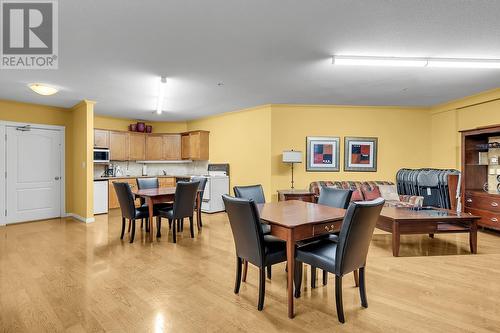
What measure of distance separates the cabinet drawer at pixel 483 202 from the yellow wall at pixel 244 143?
11.9ft

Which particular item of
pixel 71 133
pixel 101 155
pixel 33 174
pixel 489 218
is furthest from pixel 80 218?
pixel 489 218

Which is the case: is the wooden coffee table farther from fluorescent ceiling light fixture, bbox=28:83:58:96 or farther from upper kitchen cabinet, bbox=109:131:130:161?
upper kitchen cabinet, bbox=109:131:130:161

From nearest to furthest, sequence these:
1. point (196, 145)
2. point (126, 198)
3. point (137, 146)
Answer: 1. point (126, 198)
2. point (196, 145)
3. point (137, 146)

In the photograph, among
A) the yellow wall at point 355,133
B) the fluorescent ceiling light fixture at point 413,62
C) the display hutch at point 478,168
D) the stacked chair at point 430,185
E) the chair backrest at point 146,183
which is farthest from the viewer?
the yellow wall at point 355,133

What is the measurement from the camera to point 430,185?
5438 mm

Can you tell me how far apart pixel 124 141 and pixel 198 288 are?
18.8 feet

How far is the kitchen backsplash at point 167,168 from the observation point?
303 inches

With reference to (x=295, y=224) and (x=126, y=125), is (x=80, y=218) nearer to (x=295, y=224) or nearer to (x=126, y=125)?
(x=126, y=125)

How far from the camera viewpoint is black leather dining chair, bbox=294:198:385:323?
6.82ft

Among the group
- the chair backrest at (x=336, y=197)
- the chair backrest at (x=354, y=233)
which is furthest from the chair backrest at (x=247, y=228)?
the chair backrest at (x=336, y=197)

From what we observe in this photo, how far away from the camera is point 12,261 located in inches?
135

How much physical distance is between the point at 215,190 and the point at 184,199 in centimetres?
229

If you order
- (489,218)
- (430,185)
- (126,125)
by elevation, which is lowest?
(489,218)

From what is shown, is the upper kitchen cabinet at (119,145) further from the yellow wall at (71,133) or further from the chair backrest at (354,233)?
the chair backrest at (354,233)
